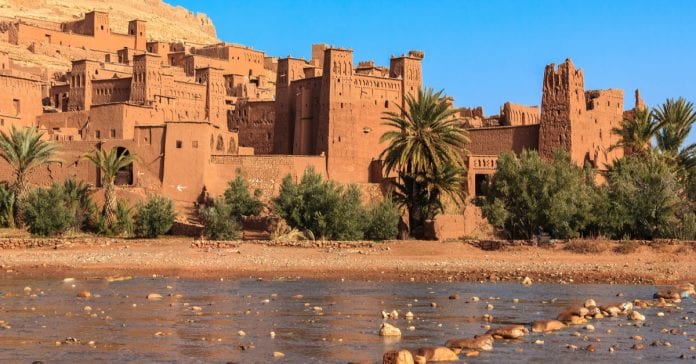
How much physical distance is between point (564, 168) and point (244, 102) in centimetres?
2483

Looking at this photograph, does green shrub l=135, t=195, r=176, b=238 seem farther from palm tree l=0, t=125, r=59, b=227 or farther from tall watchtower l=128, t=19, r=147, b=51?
tall watchtower l=128, t=19, r=147, b=51

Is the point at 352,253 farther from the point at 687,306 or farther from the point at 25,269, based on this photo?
the point at 687,306

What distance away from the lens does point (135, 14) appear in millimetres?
112875

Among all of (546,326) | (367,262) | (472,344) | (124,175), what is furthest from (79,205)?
(472,344)

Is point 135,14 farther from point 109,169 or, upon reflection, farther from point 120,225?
point 120,225

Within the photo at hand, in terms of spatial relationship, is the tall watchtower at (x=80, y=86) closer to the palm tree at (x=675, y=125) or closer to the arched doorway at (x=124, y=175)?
the arched doorway at (x=124, y=175)

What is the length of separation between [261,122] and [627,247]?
2848cm

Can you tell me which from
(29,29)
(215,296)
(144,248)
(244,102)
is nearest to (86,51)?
(29,29)

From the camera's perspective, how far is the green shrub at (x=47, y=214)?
39.2 metres

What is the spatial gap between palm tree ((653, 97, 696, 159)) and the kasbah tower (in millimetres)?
3096

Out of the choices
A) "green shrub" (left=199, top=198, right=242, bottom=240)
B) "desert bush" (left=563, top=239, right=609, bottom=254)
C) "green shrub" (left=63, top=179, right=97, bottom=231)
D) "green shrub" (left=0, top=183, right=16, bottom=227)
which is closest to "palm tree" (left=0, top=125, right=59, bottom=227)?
"green shrub" (left=0, top=183, right=16, bottom=227)

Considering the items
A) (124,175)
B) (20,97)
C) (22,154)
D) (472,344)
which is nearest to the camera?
(472,344)

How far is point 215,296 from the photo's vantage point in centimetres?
2419

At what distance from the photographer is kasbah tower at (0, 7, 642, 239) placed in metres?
47.4
